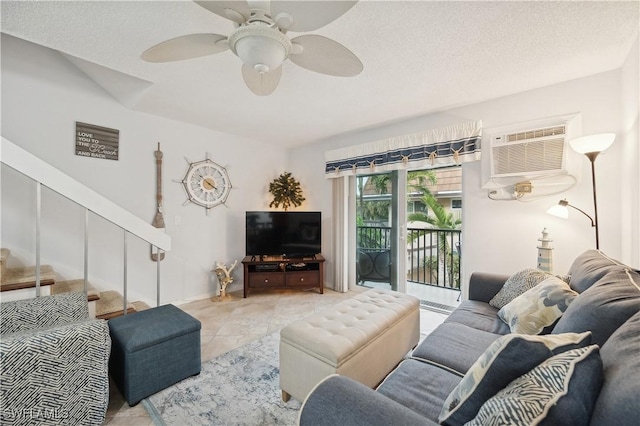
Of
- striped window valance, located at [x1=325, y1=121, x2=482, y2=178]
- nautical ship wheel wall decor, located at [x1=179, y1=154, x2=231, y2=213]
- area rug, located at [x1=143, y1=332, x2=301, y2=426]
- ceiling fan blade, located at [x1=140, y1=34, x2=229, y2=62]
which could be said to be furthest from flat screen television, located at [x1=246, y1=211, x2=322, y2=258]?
ceiling fan blade, located at [x1=140, y1=34, x2=229, y2=62]

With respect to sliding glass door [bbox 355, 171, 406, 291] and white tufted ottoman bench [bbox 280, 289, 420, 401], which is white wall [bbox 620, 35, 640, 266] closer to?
white tufted ottoman bench [bbox 280, 289, 420, 401]

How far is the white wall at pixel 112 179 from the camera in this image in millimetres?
2391

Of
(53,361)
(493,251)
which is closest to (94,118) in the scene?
(53,361)

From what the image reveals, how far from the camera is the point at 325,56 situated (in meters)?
1.44

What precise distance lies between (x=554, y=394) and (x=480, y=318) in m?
1.37

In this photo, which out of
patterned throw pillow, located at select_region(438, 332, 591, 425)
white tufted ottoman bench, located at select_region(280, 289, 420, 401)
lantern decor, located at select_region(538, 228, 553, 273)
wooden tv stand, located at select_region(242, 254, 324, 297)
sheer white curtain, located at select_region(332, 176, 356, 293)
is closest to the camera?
patterned throw pillow, located at select_region(438, 332, 591, 425)

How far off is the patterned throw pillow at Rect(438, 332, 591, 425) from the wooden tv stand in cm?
292

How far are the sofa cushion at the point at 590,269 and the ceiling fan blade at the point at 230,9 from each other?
210 centimetres

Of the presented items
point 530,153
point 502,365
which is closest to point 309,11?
point 502,365

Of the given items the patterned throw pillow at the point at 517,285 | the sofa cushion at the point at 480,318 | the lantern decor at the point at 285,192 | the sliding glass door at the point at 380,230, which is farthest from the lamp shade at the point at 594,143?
the lantern decor at the point at 285,192

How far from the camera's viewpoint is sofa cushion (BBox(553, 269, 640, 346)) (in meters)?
0.89

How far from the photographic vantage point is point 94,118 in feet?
9.09

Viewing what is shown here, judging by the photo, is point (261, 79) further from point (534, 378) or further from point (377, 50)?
point (534, 378)

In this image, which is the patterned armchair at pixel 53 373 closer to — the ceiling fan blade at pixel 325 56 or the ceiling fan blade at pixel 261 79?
the ceiling fan blade at pixel 261 79
